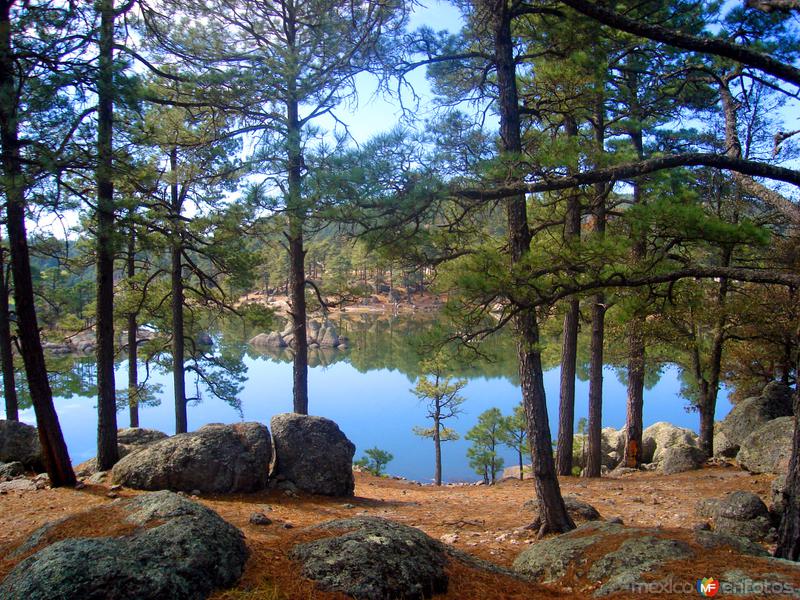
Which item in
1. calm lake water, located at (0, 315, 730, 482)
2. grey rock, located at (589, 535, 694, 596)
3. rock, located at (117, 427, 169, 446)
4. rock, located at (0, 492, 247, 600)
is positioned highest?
rock, located at (0, 492, 247, 600)

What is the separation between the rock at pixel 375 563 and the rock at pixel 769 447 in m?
8.82

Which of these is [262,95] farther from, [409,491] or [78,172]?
[409,491]

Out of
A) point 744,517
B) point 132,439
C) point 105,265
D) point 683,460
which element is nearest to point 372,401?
point 132,439

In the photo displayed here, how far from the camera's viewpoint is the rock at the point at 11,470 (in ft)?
26.2

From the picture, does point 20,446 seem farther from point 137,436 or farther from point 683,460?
point 683,460

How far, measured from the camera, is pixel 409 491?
1018 centimetres

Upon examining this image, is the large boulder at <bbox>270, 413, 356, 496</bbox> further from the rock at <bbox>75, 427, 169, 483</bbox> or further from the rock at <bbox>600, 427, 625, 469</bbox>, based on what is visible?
the rock at <bbox>600, 427, 625, 469</bbox>

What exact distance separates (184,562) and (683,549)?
3.14 metres

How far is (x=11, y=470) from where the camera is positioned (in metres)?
8.13

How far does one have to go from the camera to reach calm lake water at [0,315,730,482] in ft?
58.9

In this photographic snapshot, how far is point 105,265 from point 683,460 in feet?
38.5

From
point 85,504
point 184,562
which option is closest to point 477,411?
point 85,504

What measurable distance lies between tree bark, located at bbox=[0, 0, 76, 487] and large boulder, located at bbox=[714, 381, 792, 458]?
1326 cm

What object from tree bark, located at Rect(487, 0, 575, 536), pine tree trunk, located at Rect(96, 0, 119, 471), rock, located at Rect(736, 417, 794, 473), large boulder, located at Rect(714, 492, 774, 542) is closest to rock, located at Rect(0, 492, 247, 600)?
tree bark, located at Rect(487, 0, 575, 536)
